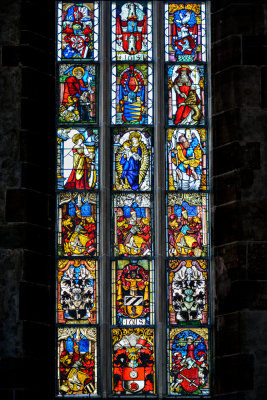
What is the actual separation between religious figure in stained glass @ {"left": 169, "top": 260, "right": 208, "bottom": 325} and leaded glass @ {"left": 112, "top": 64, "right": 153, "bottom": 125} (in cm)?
145

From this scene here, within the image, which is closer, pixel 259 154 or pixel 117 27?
pixel 259 154

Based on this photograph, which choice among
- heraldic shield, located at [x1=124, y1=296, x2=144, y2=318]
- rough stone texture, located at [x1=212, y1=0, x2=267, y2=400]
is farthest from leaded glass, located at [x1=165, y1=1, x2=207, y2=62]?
heraldic shield, located at [x1=124, y1=296, x2=144, y2=318]

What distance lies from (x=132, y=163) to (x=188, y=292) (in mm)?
1342

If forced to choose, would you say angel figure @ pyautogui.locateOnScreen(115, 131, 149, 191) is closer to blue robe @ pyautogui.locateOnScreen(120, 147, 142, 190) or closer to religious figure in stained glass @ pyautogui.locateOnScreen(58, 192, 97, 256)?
blue robe @ pyautogui.locateOnScreen(120, 147, 142, 190)

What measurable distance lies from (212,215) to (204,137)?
836mm

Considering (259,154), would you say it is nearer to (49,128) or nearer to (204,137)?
(204,137)

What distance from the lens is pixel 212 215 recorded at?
1250 centimetres

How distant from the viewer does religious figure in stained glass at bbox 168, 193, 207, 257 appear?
41.3ft

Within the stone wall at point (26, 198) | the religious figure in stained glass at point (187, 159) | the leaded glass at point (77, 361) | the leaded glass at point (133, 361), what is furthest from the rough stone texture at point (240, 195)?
the stone wall at point (26, 198)

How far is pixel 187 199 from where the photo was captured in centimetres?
1272

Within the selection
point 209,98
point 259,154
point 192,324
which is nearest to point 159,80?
point 209,98

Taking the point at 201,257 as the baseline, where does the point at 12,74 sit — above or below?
above

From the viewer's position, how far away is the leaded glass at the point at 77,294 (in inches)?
489

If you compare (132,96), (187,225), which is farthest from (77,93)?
(187,225)
